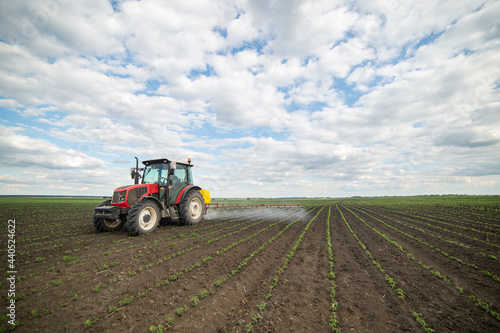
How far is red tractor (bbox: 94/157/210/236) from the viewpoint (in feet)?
29.2

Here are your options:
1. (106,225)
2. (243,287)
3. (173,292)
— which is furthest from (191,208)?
(243,287)

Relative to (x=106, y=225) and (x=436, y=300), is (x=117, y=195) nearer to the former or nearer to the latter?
(x=106, y=225)

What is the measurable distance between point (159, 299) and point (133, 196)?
20.4 feet

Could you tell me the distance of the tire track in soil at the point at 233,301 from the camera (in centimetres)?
356

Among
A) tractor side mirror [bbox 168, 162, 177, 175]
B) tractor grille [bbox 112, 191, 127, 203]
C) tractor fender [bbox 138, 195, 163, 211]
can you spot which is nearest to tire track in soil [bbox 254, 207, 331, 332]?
tractor fender [bbox 138, 195, 163, 211]

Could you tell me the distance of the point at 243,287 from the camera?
4957mm

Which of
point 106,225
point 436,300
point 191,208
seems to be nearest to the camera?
point 436,300

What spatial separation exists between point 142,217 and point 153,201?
83cm

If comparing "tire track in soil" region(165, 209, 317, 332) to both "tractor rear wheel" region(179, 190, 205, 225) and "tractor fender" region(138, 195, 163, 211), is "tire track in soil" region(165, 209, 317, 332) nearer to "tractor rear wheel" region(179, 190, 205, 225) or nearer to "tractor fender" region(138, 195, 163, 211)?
"tractor fender" region(138, 195, 163, 211)

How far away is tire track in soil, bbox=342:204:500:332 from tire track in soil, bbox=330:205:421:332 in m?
0.36

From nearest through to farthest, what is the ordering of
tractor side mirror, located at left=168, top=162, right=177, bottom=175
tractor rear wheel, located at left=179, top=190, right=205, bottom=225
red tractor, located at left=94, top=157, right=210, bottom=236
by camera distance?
red tractor, located at left=94, top=157, right=210, bottom=236, tractor side mirror, located at left=168, top=162, right=177, bottom=175, tractor rear wheel, located at left=179, top=190, right=205, bottom=225

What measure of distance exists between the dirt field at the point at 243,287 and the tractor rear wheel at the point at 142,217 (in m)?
0.58

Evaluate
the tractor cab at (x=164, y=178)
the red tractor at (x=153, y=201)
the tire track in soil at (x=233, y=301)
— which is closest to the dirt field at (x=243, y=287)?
the tire track in soil at (x=233, y=301)

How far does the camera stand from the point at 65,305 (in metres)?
3.94
